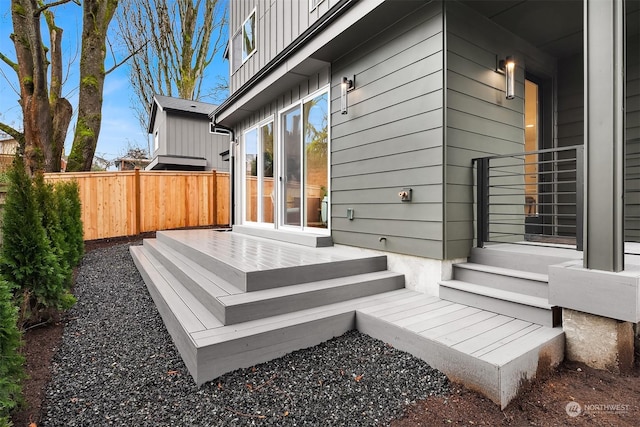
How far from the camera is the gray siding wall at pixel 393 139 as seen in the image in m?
3.04

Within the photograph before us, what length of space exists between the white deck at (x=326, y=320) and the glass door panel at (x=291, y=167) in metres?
1.62

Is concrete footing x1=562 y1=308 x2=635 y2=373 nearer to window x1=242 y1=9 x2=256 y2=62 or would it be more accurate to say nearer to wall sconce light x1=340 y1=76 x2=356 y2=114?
wall sconce light x1=340 y1=76 x2=356 y2=114

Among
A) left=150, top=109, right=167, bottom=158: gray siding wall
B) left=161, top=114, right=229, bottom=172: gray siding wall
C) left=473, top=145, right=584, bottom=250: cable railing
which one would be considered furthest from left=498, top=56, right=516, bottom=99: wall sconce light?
left=150, top=109, right=167, bottom=158: gray siding wall

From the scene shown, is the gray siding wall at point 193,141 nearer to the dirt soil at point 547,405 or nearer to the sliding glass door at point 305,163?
the sliding glass door at point 305,163

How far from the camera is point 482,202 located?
3174mm

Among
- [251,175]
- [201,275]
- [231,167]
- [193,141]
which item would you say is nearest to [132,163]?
[193,141]

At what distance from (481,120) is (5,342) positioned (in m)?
3.88

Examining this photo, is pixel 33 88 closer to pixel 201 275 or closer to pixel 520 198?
pixel 201 275

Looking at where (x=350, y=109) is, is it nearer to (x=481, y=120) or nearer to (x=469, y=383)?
(x=481, y=120)

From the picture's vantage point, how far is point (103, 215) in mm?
7852

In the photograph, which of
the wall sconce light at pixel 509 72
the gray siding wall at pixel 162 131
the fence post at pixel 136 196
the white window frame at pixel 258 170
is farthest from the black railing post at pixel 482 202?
the gray siding wall at pixel 162 131

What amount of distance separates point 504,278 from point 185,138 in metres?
12.5

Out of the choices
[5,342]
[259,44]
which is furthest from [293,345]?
[259,44]

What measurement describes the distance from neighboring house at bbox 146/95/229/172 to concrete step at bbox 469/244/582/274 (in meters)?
10.6
